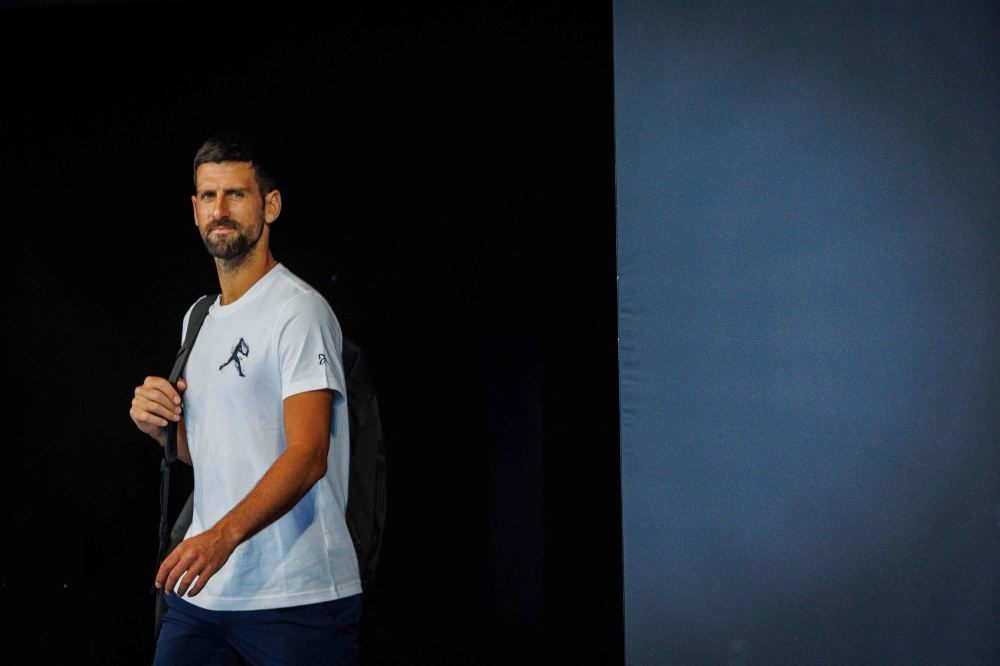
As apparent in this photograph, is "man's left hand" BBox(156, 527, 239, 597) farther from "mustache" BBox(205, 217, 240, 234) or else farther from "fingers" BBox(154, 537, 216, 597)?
"mustache" BBox(205, 217, 240, 234)

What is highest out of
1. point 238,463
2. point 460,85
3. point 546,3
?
point 546,3

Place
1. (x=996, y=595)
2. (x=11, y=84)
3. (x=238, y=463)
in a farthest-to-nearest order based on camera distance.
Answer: (x=11, y=84)
(x=996, y=595)
(x=238, y=463)

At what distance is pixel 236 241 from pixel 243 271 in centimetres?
8

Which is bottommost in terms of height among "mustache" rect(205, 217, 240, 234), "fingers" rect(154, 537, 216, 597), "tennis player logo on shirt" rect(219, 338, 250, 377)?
"fingers" rect(154, 537, 216, 597)

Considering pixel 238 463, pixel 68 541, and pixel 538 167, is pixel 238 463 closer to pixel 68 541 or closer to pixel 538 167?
pixel 68 541

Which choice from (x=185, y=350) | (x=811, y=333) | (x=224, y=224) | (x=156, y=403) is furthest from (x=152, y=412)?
(x=811, y=333)

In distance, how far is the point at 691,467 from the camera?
199 cm

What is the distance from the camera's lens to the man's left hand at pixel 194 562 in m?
1.38

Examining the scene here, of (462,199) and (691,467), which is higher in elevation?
(462,199)

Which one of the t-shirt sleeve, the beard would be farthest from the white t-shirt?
the beard

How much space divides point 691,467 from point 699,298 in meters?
0.43

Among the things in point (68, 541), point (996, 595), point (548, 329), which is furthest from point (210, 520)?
point (996, 595)

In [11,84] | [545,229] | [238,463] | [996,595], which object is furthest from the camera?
[11,84]

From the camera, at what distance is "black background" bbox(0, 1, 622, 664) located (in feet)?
6.70
